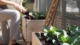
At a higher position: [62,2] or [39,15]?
[62,2]

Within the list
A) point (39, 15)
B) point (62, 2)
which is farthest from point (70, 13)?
point (39, 15)

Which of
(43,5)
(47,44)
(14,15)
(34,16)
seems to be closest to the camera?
(47,44)

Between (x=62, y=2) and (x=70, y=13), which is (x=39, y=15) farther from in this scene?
(x=70, y=13)

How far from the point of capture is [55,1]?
3.51 metres

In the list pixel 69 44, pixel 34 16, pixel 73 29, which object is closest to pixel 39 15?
pixel 34 16

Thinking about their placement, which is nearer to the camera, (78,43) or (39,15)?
(78,43)

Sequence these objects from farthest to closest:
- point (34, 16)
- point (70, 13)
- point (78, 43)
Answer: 1. point (34, 16)
2. point (70, 13)
3. point (78, 43)

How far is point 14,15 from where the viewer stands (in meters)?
3.96

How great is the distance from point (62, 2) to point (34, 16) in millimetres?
851

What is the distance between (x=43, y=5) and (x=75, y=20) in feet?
9.20

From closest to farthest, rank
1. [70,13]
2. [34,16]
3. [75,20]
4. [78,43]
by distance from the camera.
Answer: [78,43] → [75,20] → [70,13] → [34,16]

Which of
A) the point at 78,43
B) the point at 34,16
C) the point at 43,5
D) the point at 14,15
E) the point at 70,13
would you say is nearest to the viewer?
the point at 78,43

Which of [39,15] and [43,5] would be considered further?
[43,5]

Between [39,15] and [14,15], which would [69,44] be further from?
[39,15]
